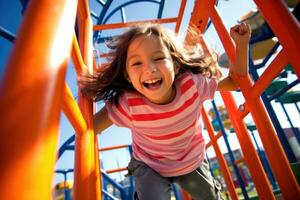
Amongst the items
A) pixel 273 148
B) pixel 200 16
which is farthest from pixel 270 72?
pixel 200 16

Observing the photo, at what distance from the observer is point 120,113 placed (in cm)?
92

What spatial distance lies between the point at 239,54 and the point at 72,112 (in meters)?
0.64

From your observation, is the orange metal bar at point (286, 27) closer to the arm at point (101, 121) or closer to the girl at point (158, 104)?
the girl at point (158, 104)

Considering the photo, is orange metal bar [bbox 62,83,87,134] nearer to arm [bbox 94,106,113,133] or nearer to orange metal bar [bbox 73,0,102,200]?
orange metal bar [bbox 73,0,102,200]

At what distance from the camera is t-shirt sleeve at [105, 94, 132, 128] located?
892 millimetres

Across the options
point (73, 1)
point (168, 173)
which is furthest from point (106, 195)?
point (73, 1)

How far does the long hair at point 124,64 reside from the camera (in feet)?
3.18

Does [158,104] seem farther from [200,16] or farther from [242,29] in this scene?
[200,16]

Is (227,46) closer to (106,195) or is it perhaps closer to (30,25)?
(30,25)

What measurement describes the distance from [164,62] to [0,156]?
0.76 meters

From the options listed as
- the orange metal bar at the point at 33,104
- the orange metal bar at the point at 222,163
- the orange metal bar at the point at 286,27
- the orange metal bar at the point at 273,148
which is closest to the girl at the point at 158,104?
the orange metal bar at the point at 273,148

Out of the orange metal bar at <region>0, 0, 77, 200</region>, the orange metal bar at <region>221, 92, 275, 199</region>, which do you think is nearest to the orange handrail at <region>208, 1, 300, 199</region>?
the orange metal bar at <region>221, 92, 275, 199</region>

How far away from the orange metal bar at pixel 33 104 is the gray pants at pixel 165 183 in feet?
2.32

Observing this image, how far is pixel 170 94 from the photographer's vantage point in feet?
3.34
